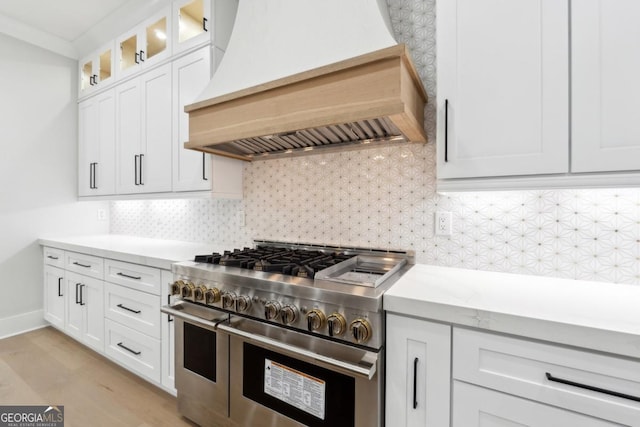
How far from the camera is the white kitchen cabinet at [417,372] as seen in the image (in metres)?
0.99

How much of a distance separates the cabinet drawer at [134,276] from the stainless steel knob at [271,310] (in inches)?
37.6

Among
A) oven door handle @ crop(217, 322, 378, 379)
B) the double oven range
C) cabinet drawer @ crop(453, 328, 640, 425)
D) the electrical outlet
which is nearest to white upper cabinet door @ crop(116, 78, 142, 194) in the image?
the double oven range

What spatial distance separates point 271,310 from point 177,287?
0.65 metres

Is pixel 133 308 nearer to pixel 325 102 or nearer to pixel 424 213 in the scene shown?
pixel 325 102

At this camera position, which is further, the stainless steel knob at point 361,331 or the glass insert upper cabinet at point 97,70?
the glass insert upper cabinet at point 97,70

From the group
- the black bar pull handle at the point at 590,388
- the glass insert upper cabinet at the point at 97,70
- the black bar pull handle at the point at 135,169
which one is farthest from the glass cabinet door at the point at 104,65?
the black bar pull handle at the point at 590,388

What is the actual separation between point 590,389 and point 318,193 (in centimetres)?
147

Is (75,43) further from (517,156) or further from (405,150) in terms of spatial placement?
(517,156)

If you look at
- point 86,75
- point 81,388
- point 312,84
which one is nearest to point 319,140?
point 312,84

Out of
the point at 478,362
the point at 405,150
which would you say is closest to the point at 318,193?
the point at 405,150

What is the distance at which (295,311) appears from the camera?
3.93 feet

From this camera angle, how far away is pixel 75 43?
9.78ft

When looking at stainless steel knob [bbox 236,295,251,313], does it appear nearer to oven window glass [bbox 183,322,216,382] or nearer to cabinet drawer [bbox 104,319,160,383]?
oven window glass [bbox 183,322,216,382]

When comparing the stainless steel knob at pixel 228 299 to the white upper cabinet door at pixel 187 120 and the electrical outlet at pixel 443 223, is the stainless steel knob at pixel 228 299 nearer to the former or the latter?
the white upper cabinet door at pixel 187 120
